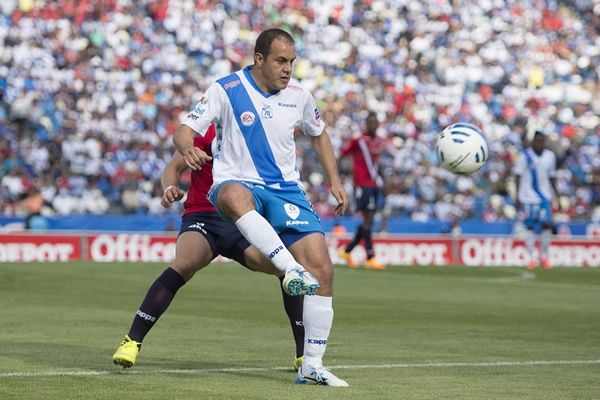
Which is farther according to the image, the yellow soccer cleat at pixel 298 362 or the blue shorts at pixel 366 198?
the blue shorts at pixel 366 198

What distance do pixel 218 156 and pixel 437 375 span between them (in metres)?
2.21

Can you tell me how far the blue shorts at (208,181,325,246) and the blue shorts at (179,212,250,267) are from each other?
0.95 metres

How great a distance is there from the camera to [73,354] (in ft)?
30.3

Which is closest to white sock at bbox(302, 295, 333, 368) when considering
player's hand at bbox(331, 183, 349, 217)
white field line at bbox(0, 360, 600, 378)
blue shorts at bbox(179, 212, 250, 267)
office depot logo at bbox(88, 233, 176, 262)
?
player's hand at bbox(331, 183, 349, 217)

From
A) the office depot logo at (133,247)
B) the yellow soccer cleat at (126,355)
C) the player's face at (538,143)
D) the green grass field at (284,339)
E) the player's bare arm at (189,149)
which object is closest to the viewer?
the green grass field at (284,339)

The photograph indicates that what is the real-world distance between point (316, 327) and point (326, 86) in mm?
31079

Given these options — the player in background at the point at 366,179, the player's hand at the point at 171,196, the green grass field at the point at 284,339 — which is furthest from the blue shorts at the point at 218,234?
the player in background at the point at 366,179

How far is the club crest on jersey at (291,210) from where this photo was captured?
780 centimetres

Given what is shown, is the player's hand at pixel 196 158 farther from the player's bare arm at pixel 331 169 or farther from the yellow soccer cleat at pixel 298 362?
the yellow soccer cleat at pixel 298 362

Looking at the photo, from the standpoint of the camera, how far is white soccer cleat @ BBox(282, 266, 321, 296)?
7086 millimetres

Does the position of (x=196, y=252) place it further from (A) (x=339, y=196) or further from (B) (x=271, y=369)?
(A) (x=339, y=196)

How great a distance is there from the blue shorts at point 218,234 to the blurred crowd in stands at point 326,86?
687 inches

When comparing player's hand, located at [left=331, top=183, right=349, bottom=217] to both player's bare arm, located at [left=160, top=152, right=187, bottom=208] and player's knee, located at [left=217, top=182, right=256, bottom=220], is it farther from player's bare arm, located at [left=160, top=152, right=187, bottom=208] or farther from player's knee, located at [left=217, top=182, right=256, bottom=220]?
player's bare arm, located at [left=160, top=152, right=187, bottom=208]

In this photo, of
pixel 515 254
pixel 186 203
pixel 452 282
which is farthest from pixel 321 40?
pixel 186 203
